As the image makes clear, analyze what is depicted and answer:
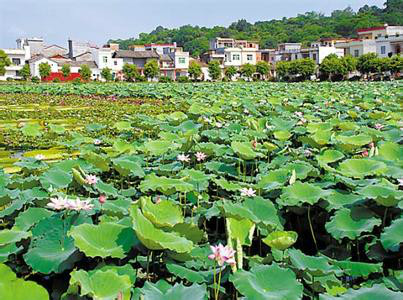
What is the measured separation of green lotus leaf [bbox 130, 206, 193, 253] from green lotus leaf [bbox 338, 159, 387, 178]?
1.03 m

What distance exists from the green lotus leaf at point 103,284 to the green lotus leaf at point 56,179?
1053 millimetres

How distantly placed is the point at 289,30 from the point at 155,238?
279 feet

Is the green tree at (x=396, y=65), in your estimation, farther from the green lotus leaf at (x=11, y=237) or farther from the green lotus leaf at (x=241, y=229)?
the green lotus leaf at (x=11, y=237)

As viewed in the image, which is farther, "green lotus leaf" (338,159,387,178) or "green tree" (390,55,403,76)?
"green tree" (390,55,403,76)

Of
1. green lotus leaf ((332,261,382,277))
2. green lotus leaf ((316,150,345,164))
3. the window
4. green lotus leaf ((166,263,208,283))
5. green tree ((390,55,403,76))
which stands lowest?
green lotus leaf ((332,261,382,277))

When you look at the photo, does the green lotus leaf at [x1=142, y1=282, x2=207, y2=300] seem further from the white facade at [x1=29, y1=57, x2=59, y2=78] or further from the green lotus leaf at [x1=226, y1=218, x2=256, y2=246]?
the white facade at [x1=29, y1=57, x2=59, y2=78]

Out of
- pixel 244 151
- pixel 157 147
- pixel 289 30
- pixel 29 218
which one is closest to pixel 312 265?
pixel 29 218

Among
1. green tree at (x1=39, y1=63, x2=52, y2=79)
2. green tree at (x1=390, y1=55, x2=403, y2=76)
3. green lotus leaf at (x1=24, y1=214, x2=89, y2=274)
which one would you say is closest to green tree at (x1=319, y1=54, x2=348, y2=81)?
green tree at (x1=390, y1=55, x2=403, y2=76)

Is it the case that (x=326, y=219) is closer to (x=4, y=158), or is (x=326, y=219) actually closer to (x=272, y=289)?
(x=272, y=289)

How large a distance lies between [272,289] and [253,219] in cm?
49

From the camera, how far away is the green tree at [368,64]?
31.7m

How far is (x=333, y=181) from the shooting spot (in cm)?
221

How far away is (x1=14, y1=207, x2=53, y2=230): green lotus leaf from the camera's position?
1.76 meters

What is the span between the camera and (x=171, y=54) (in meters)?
50.1
